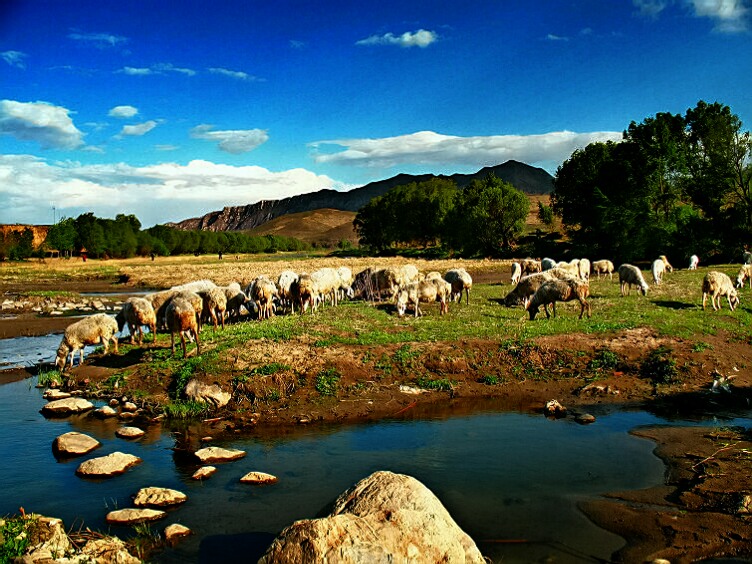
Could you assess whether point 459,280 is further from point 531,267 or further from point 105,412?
point 105,412

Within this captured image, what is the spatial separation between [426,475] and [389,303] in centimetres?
1729

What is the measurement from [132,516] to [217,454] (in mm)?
2993

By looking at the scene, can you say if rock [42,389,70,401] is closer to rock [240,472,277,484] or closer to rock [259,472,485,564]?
rock [240,472,277,484]

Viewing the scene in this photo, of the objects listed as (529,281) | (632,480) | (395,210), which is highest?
(395,210)

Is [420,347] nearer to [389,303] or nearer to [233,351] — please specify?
[233,351]

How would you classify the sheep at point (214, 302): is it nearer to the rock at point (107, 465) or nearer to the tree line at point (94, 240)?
the rock at point (107, 465)

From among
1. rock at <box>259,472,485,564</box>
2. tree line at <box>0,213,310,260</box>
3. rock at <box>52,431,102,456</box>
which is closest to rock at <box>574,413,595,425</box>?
rock at <box>259,472,485,564</box>

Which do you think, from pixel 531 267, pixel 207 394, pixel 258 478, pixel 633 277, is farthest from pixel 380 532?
pixel 531 267

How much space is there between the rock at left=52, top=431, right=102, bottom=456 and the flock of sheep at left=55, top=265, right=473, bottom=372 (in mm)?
5572

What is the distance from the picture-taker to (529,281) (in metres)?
27.8

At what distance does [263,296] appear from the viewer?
27172 millimetres

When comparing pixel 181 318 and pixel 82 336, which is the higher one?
pixel 181 318

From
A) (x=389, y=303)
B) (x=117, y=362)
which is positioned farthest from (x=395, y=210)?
(x=117, y=362)

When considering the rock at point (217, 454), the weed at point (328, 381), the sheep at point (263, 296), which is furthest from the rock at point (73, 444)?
the sheep at point (263, 296)
